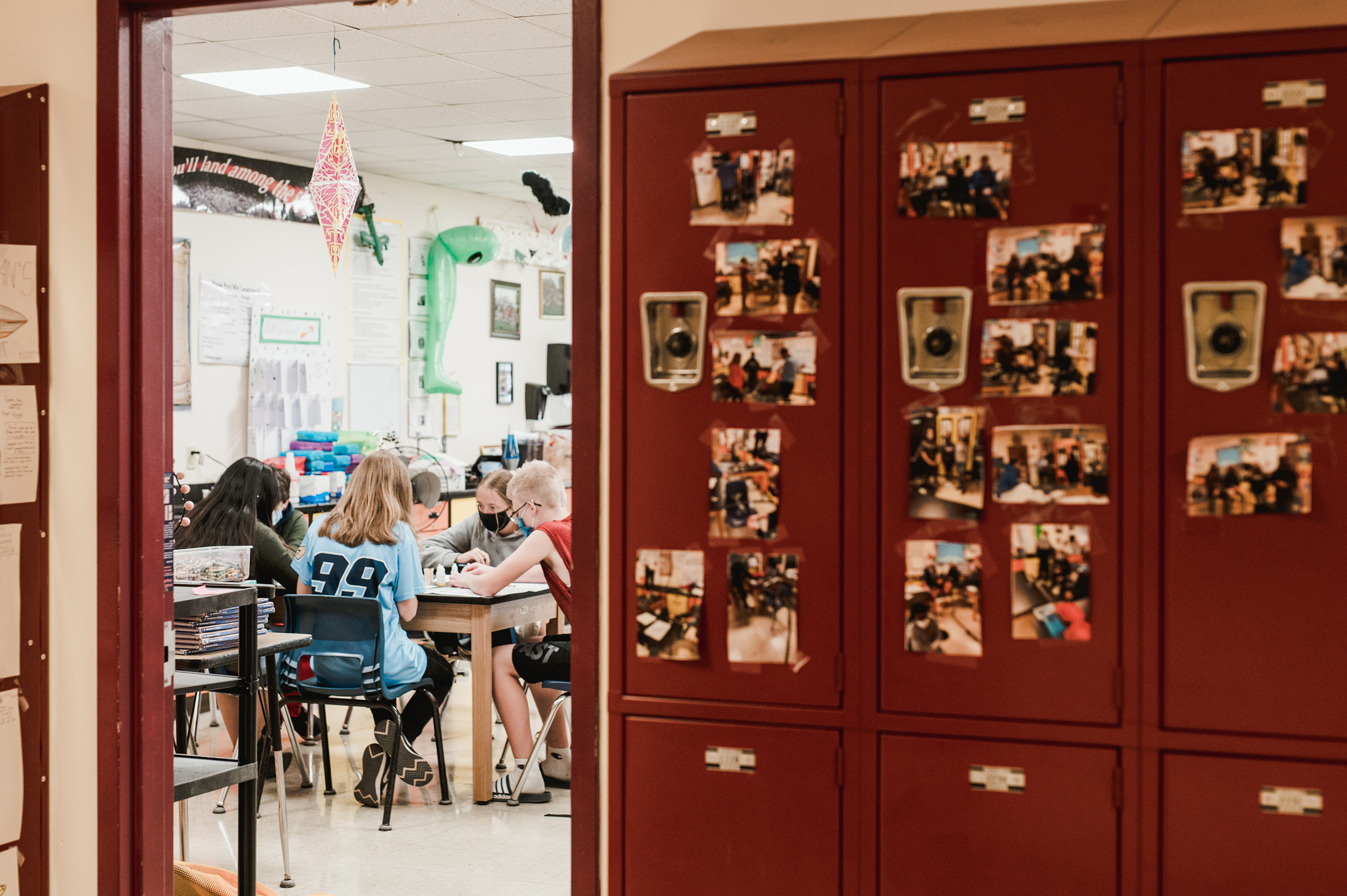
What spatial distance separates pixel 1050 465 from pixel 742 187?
71 cm

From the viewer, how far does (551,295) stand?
35.8 feet

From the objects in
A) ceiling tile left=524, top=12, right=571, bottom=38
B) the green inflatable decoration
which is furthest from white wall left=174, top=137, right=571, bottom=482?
ceiling tile left=524, top=12, right=571, bottom=38

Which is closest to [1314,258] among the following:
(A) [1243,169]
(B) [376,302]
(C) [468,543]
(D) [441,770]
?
(A) [1243,169]

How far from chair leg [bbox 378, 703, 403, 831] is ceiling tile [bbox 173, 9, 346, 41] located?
9.51ft

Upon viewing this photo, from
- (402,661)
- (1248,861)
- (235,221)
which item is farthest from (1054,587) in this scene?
(235,221)

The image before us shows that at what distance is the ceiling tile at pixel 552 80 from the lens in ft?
20.2

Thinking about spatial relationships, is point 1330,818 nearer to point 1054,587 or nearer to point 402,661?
point 1054,587

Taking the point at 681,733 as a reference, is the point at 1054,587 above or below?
above

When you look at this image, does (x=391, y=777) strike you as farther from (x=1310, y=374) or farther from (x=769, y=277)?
(x=1310, y=374)

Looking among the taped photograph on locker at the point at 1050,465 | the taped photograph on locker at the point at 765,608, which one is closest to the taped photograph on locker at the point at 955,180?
the taped photograph on locker at the point at 1050,465

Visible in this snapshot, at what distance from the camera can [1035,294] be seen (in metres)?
2.04

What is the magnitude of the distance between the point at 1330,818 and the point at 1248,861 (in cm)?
14

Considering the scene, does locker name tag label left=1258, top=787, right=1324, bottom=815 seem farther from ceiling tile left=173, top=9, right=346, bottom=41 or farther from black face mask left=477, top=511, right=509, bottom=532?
ceiling tile left=173, top=9, right=346, bottom=41

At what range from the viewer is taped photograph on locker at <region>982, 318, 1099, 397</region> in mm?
2029
